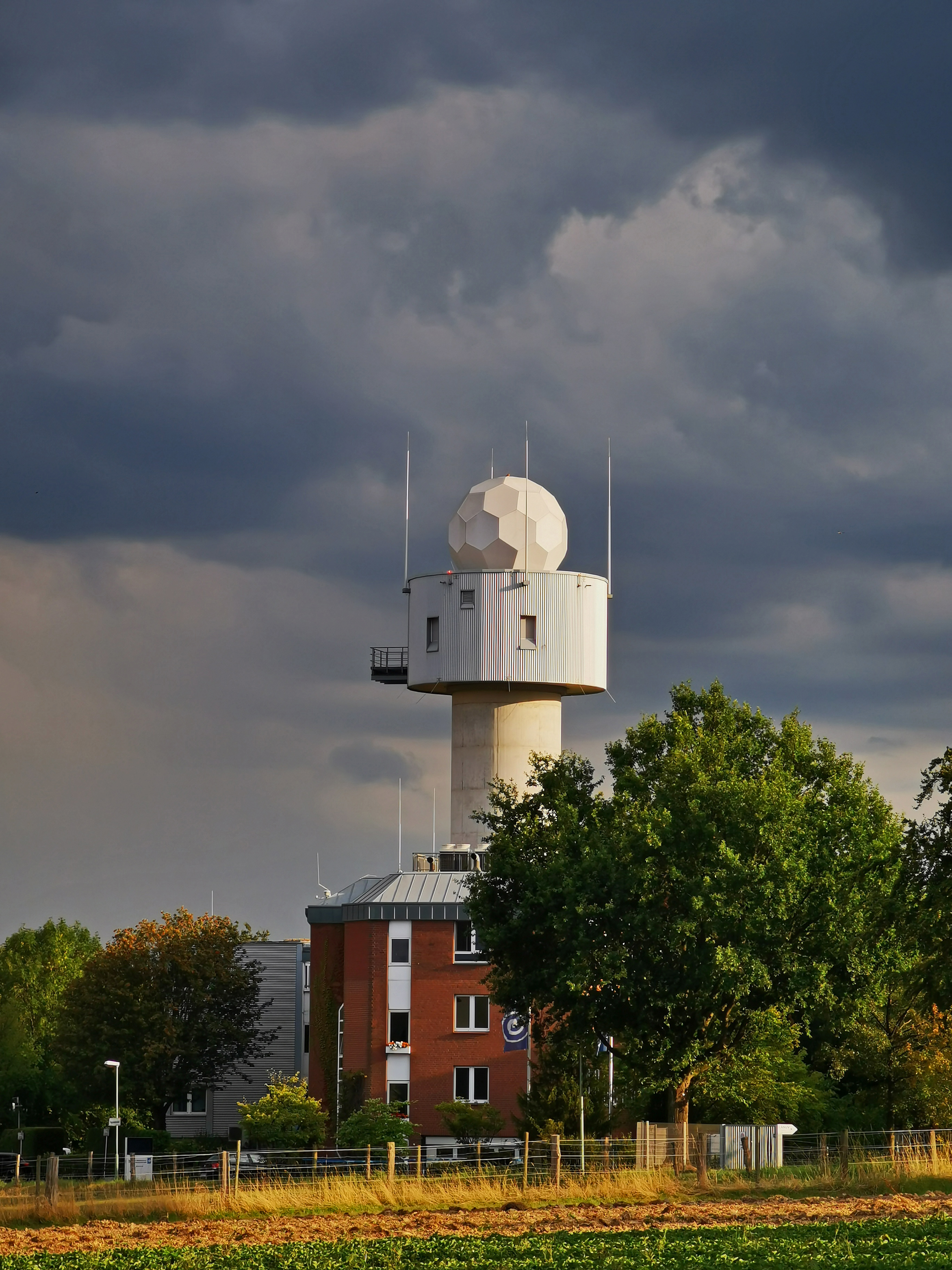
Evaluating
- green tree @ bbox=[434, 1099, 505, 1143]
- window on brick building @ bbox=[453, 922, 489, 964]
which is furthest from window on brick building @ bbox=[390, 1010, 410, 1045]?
green tree @ bbox=[434, 1099, 505, 1143]

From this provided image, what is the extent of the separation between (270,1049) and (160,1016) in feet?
39.7

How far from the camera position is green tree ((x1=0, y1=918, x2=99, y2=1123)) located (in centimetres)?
9681

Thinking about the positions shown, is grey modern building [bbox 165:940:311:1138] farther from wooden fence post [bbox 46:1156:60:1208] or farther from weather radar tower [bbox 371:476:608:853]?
wooden fence post [bbox 46:1156:60:1208]

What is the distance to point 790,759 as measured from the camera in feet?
163

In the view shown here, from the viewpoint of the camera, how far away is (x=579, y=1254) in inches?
1009

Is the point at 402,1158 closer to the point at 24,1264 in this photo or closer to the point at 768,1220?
the point at 768,1220

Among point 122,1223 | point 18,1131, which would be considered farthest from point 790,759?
point 18,1131

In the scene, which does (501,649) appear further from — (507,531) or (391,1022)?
(391,1022)

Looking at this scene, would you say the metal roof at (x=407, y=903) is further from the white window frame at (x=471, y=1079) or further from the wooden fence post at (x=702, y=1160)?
the wooden fence post at (x=702, y=1160)

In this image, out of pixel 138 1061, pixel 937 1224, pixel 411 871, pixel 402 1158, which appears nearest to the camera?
pixel 937 1224

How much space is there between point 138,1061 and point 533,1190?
46.6m

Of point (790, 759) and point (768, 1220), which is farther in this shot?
point (790, 759)

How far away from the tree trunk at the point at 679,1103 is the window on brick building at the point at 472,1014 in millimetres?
17957

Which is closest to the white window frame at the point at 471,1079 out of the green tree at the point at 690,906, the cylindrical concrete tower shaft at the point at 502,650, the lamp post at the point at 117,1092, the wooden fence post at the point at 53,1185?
the cylindrical concrete tower shaft at the point at 502,650
